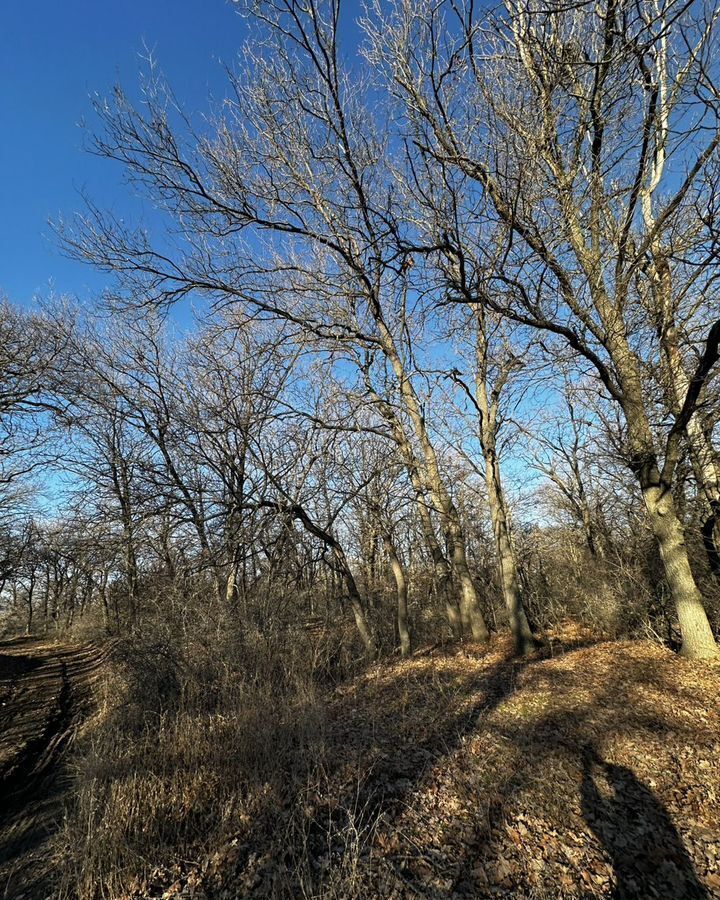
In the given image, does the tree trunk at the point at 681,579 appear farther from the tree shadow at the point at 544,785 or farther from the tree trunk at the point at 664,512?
the tree shadow at the point at 544,785

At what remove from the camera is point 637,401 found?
6957mm

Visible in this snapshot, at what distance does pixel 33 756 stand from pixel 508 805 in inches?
314

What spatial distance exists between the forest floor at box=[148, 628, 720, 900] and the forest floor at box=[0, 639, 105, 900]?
1791 mm

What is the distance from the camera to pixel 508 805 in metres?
3.82

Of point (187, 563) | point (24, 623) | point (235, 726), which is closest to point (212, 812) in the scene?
point (235, 726)

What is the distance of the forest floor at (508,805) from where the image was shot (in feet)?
10.3

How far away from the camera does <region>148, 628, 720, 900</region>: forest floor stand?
3135 mm

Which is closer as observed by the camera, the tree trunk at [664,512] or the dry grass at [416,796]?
the dry grass at [416,796]

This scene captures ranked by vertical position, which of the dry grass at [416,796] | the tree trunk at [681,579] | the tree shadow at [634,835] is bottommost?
the tree shadow at [634,835]

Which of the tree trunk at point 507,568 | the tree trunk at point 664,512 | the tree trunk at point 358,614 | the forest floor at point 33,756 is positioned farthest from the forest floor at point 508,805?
the tree trunk at point 358,614

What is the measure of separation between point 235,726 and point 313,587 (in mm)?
4520

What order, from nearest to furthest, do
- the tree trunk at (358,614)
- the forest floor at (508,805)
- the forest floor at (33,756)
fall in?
the forest floor at (508,805) < the forest floor at (33,756) < the tree trunk at (358,614)

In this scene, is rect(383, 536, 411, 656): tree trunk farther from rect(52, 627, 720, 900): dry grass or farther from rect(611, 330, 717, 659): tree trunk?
rect(611, 330, 717, 659): tree trunk

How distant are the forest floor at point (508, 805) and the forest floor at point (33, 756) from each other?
179cm
